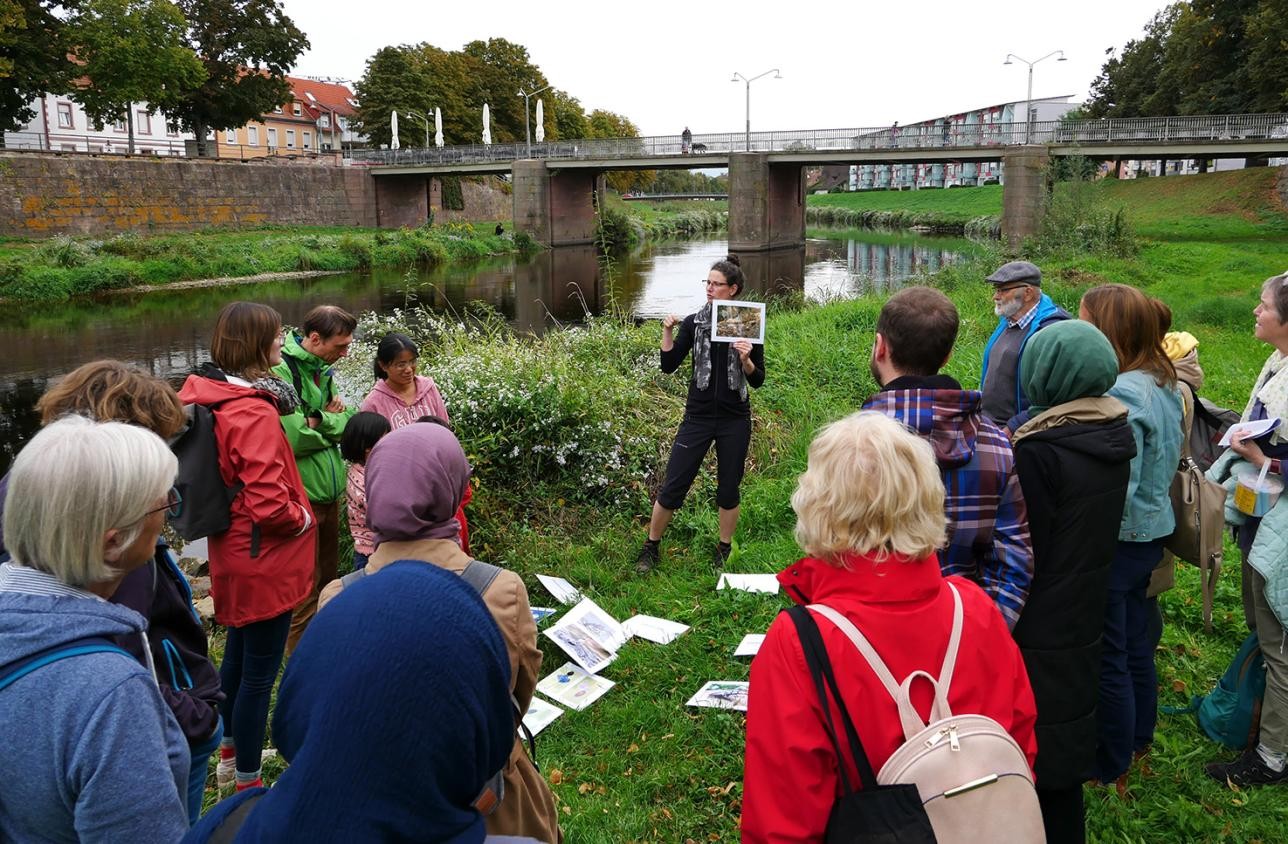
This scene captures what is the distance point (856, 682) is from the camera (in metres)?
1.81

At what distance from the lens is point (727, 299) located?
5.51 m

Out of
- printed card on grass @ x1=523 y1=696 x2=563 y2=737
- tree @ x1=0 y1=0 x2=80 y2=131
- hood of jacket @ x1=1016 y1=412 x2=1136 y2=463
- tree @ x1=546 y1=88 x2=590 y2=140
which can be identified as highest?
tree @ x1=546 y1=88 x2=590 y2=140

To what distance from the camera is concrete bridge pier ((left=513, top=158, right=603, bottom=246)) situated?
48062 millimetres

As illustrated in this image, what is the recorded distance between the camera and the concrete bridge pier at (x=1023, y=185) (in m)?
35.7

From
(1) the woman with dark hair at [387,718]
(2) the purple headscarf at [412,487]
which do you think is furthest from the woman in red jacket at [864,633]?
(2) the purple headscarf at [412,487]

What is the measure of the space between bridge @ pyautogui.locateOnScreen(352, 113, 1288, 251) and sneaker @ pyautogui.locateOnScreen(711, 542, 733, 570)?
26315 mm

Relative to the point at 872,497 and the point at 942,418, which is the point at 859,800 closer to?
the point at 872,497

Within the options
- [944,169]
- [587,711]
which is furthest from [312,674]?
[944,169]

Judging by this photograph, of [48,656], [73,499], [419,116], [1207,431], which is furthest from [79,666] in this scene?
[419,116]

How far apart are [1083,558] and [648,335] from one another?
783 centimetres

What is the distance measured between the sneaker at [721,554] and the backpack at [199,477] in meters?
3.16

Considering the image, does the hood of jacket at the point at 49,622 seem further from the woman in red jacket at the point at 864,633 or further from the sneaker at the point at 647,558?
the sneaker at the point at 647,558

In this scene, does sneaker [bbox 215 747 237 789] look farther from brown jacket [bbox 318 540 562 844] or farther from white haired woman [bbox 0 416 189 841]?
white haired woman [bbox 0 416 189 841]

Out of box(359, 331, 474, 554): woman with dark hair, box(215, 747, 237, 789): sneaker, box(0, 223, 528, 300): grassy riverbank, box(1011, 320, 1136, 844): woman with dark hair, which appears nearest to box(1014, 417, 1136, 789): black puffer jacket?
box(1011, 320, 1136, 844): woman with dark hair
